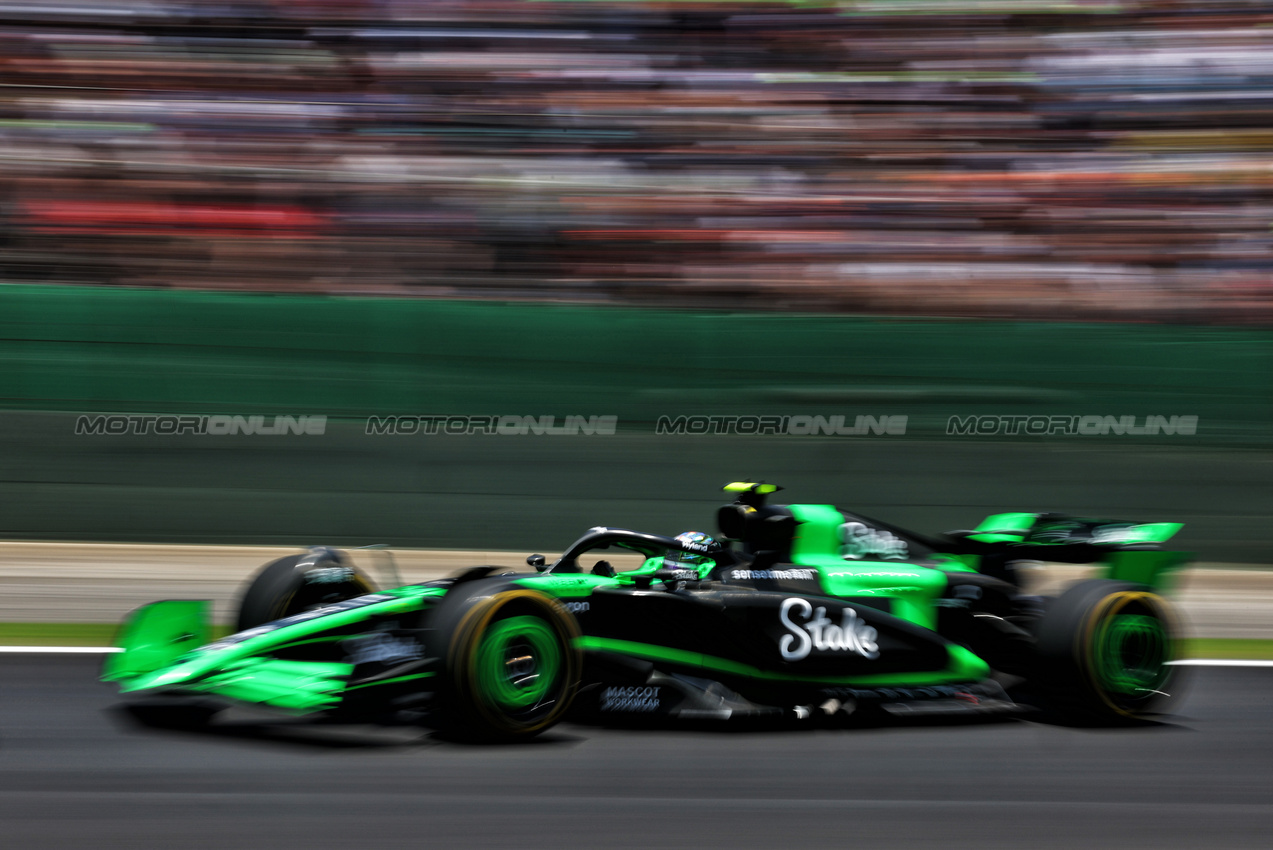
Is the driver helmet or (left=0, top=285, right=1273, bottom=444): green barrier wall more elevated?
(left=0, top=285, right=1273, bottom=444): green barrier wall

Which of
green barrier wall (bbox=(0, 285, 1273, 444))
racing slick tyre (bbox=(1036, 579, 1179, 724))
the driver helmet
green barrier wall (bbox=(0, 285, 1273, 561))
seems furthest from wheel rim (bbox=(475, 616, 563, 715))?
green barrier wall (bbox=(0, 285, 1273, 444))

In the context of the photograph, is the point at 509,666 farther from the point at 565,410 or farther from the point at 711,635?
the point at 565,410

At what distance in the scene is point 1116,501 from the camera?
8945 millimetres

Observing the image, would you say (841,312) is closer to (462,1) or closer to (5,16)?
(462,1)

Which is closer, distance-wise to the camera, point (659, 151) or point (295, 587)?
point (295, 587)

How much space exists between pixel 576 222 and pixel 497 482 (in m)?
2.73

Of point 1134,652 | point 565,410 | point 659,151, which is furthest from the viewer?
point 659,151

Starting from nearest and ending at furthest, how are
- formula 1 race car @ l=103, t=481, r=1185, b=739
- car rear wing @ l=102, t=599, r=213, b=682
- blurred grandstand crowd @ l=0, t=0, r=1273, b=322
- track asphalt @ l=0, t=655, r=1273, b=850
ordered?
1. track asphalt @ l=0, t=655, r=1273, b=850
2. formula 1 race car @ l=103, t=481, r=1185, b=739
3. car rear wing @ l=102, t=599, r=213, b=682
4. blurred grandstand crowd @ l=0, t=0, r=1273, b=322

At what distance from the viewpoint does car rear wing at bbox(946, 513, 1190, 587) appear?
558 centimetres

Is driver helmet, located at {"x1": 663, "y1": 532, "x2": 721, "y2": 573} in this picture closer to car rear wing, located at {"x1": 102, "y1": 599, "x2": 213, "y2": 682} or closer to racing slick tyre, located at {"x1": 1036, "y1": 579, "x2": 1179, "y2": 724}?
racing slick tyre, located at {"x1": 1036, "y1": 579, "x2": 1179, "y2": 724}

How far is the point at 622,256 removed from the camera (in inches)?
413

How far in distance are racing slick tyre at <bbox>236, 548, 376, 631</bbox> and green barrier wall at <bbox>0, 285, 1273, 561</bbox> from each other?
136 inches

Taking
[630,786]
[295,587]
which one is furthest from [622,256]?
[630,786]

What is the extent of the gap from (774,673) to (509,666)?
A: 106 cm
